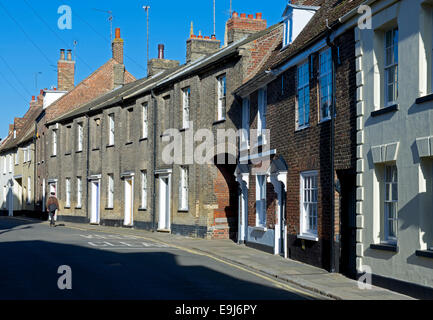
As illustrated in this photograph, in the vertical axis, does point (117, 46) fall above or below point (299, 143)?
above

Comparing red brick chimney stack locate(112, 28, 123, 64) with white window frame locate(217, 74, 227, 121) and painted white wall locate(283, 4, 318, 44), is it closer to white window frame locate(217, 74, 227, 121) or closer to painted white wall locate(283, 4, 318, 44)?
white window frame locate(217, 74, 227, 121)

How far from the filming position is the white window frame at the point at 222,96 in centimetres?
2503

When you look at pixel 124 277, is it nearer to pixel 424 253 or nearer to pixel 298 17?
pixel 424 253

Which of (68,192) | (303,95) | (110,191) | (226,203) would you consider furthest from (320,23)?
(68,192)

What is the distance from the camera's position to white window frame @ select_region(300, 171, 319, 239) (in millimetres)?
16891

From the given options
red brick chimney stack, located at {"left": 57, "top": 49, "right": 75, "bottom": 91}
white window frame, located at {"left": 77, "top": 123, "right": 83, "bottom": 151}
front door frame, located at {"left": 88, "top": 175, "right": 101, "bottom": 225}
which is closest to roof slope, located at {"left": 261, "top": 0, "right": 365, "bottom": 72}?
front door frame, located at {"left": 88, "top": 175, "right": 101, "bottom": 225}

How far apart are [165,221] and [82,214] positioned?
11.4m

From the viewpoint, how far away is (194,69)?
26.6 metres

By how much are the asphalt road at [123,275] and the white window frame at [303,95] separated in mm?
4661

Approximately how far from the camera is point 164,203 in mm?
29859

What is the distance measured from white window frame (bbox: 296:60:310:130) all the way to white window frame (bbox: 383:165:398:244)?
4.23 meters

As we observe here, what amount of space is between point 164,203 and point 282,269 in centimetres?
1475
